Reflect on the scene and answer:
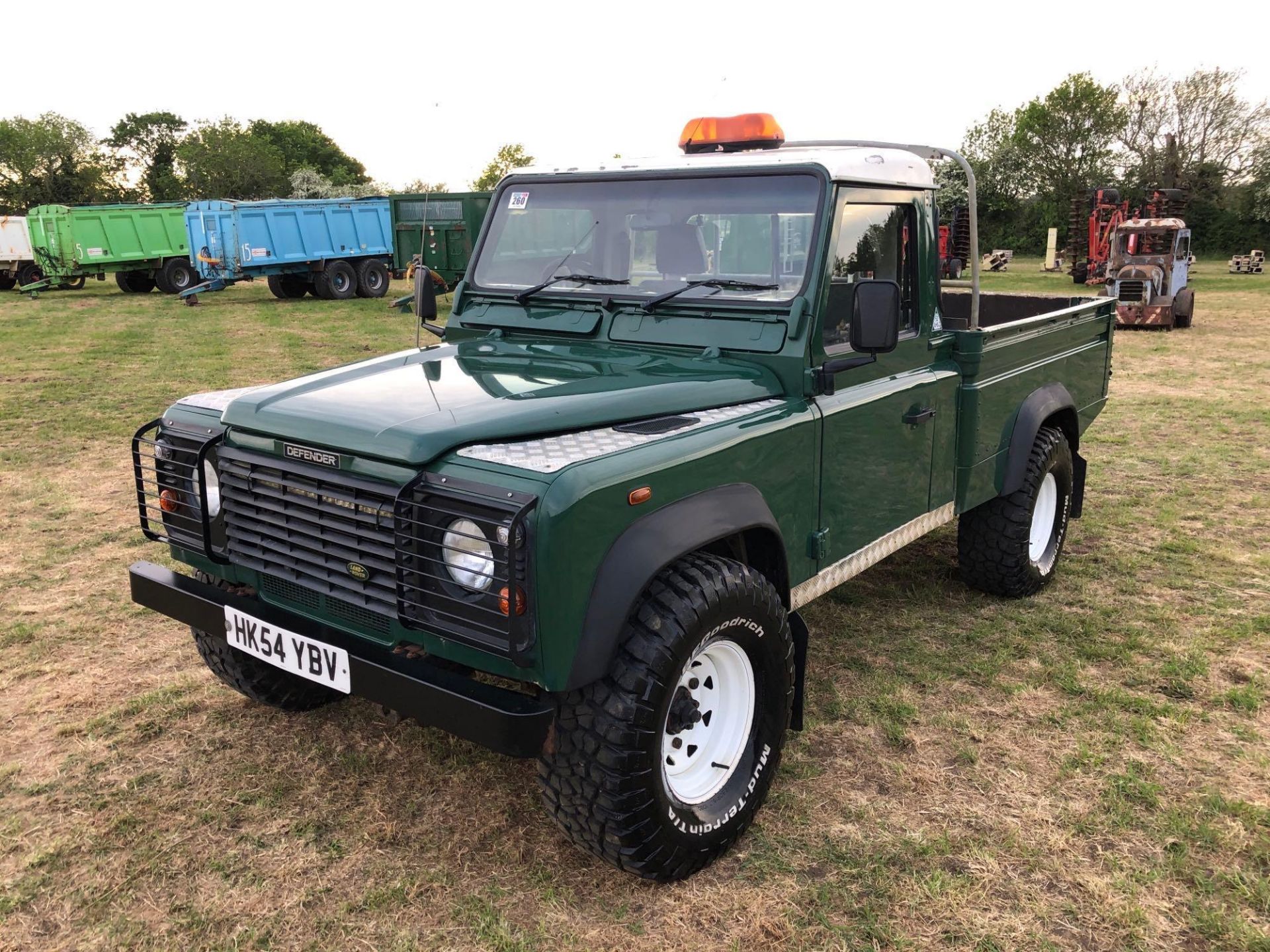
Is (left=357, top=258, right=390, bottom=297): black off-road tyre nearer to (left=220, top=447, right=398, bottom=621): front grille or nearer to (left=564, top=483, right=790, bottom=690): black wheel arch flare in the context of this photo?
(left=220, top=447, right=398, bottom=621): front grille

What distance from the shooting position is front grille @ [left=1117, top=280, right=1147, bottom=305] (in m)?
17.0

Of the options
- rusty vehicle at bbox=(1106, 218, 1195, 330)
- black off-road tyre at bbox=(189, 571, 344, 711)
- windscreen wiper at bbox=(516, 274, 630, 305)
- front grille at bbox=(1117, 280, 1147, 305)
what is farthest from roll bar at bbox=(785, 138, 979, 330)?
front grille at bbox=(1117, 280, 1147, 305)

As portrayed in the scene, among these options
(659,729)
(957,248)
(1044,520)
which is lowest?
(1044,520)

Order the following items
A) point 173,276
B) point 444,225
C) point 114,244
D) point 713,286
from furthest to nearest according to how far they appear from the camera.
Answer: point 173,276 → point 114,244 → point 444,225 → point 713,286

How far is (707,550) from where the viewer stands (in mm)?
3125

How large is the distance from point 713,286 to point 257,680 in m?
2.32

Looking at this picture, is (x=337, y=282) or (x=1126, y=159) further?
(x=1126, y=159)

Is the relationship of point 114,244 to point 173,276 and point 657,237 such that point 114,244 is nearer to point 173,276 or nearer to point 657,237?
point 173,276

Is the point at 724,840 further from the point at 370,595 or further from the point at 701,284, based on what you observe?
the point at 701,284

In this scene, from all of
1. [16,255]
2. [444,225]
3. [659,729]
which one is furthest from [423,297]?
[16,255]

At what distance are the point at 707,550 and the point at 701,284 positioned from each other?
1.09m

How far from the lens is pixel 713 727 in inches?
124

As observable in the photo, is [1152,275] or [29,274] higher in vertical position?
[29,274]

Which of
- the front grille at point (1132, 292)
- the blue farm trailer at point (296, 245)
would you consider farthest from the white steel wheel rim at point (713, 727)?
the blue farm trailer at point (296, 245)
